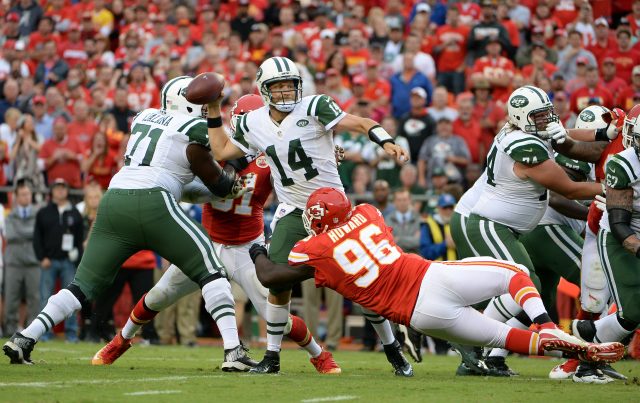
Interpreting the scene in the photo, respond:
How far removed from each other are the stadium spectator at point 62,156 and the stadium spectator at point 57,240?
129 centimetres

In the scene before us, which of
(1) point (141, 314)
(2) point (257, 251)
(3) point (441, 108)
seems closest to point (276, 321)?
(2) point (257, 251)

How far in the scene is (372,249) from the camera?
24.0 ft

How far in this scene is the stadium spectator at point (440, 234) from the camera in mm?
12836

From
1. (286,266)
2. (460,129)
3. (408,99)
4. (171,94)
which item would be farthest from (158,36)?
(286,266)

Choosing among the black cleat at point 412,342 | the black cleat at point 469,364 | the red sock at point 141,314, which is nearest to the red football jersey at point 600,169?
the black cleat at point 469,364

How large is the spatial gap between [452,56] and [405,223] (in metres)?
4.14

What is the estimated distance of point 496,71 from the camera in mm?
15625

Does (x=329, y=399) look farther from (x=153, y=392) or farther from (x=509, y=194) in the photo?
(x=509, y=194)

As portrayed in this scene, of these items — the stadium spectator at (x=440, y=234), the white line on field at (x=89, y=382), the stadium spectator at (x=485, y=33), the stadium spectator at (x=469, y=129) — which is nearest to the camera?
the white line on field at (x=89, y=382)

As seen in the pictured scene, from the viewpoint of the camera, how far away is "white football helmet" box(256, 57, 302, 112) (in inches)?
323

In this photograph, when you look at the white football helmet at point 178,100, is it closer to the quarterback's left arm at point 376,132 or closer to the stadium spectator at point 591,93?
the quarterback's left arm at point 376,132

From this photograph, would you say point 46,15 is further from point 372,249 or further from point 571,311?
point 372,249

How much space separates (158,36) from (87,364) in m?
10.9

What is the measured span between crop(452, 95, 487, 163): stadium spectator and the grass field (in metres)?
5.55
